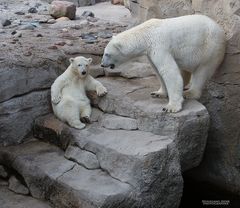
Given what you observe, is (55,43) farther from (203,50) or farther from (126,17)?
(126,17)

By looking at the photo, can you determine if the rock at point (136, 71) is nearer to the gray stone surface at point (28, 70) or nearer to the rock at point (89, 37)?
the gray stone surface at point (28, 70)

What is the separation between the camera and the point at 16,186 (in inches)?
199

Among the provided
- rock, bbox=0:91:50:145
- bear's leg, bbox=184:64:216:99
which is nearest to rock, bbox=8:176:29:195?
rock, bbox=0:91:50:145

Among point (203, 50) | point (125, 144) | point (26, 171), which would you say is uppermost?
point (203, 50)

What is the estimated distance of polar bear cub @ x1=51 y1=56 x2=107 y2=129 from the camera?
522 cm

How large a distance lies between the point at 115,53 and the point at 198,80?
3.24 feet

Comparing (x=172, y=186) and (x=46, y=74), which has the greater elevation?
(x=46, y=74)

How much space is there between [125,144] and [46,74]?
5.05ft

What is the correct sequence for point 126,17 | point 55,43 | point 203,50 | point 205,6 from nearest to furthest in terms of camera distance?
point 203,50 → point 205,6 → point 55,43 → point 126,17

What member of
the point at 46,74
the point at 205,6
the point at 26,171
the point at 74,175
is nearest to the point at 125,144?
the point at 74,175

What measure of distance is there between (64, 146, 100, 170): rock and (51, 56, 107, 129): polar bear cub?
0.94ft

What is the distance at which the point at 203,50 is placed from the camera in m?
5.16

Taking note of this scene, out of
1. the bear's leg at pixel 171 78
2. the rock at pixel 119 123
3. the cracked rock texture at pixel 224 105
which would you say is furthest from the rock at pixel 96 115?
the cracked rock texture at pixel 224 105

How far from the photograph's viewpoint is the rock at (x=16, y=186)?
4.98 meters
